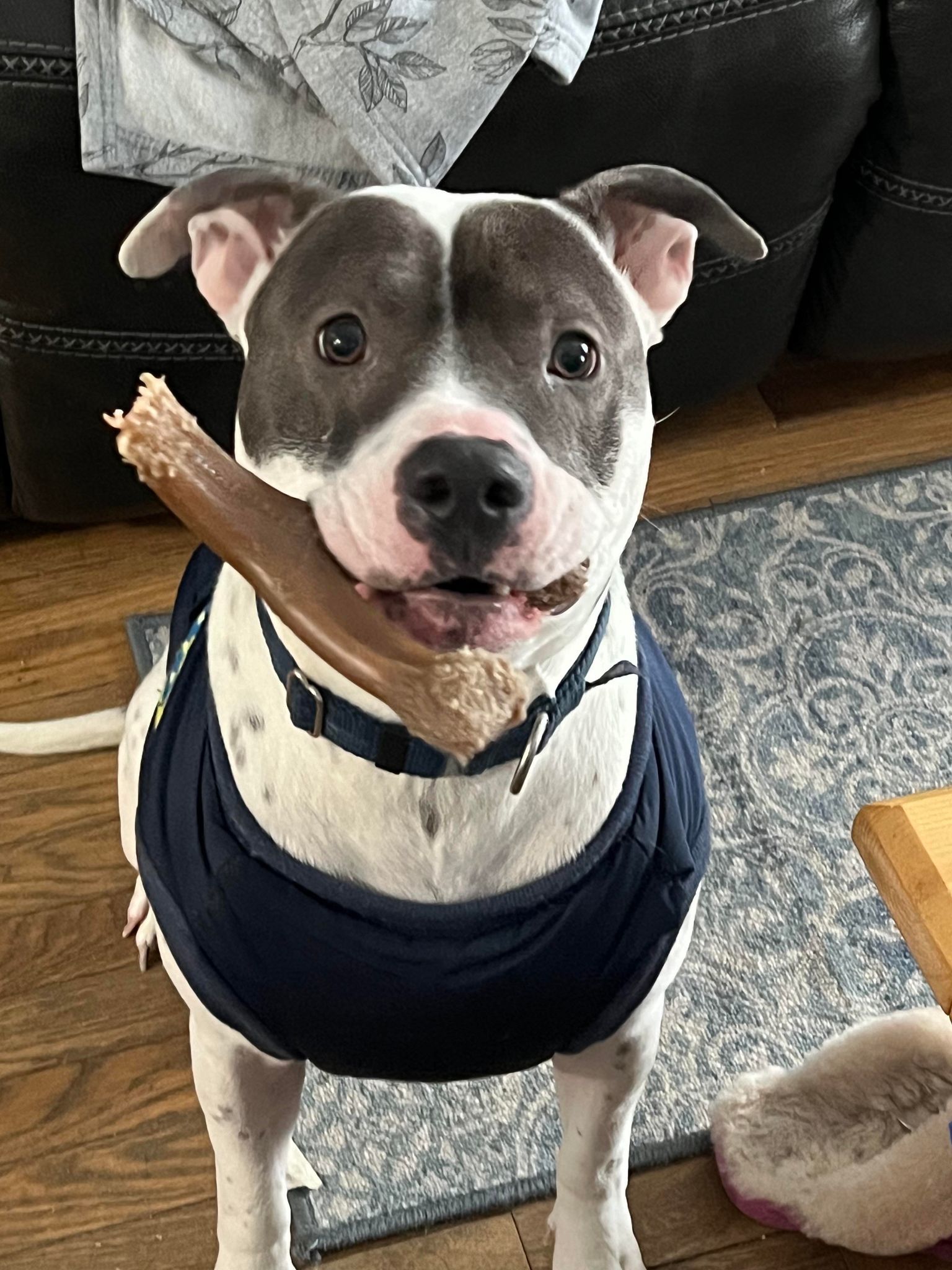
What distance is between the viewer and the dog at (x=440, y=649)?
3.00ft

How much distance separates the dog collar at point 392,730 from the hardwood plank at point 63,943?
878mm

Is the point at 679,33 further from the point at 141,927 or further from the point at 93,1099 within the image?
the point at 93,1099

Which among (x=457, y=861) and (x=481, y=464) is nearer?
(x=481, y=464)

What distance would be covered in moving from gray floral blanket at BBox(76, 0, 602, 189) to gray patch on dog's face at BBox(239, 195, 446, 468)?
576 millimetres

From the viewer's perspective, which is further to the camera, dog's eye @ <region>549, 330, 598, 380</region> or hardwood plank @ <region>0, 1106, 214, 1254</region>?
hardwood plank @ <region>0, 1106, 214, 1254</region>

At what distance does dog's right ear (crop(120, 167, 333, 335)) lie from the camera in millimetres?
1093

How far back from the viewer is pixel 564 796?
1.12 metres

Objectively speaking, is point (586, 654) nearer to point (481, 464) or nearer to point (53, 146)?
point (481, 464)

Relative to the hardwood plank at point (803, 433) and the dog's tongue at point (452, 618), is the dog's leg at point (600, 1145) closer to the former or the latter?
the dog's tongue at point (452, 618)

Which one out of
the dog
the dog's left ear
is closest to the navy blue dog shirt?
the dog

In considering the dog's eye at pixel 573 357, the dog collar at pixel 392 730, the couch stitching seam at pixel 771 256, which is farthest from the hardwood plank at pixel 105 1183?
the couch stitching seam at pixel 771 256

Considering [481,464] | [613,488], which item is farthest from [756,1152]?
[481,464]

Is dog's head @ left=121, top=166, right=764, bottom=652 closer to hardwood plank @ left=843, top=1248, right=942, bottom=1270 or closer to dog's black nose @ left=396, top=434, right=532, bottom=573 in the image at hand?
dog's black nose @ left=396, top=434, right=532, bottom=573

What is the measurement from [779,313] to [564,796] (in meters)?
1.29
